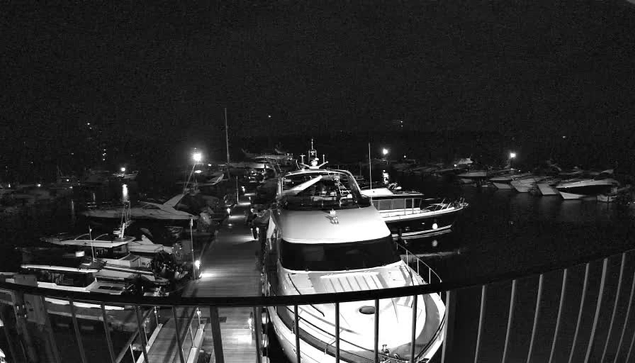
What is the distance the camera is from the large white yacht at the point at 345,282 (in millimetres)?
4973

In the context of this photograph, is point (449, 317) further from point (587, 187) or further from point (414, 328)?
point (587, 187)

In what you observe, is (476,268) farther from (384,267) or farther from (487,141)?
(487,141)

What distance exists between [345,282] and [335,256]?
0.67 meters

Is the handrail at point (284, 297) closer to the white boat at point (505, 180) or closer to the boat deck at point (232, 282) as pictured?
the boat deck at point (232, 282)

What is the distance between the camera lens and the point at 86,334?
1038 centimetres

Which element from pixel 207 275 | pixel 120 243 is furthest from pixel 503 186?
pixel 120 243

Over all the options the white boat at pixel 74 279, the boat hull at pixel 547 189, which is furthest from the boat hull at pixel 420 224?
the boat hull at pixel 547 189


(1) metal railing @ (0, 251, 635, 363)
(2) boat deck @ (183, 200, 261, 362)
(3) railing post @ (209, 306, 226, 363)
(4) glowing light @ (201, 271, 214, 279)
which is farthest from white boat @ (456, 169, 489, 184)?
(3) railing post @ (209, 306, 226, 363)

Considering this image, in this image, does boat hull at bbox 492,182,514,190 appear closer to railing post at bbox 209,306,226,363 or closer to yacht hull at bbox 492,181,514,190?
yacht hull at bbox 492,181,514,190

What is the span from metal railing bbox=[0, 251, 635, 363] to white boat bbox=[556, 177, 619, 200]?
15.9m

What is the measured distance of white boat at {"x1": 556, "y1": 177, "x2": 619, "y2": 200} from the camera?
3044 centimetres

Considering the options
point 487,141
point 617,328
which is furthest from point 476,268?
point 487,141

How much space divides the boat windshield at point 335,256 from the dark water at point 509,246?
193 centimetres

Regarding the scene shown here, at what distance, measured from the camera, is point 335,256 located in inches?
268
